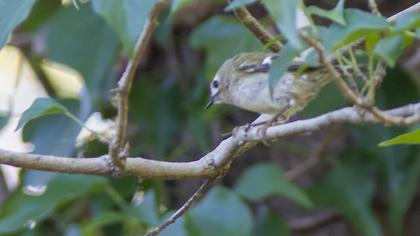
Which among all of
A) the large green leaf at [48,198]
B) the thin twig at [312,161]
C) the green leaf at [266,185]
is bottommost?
the thin twig at [312,161]

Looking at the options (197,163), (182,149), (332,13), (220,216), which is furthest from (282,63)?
(182,149)

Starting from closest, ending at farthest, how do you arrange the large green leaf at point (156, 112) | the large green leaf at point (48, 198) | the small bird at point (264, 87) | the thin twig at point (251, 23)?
the thin twig at point (251, 23) → the small bird at point (264, 87) → the large green leaf at point (48, 198) → the large green leaf at point (156, 112)

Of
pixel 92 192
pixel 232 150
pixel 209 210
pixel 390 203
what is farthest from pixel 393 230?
pixel 232 150

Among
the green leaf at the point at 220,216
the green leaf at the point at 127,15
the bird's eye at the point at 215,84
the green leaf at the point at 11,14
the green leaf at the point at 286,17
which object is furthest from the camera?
the green leaf at the point at 220,216

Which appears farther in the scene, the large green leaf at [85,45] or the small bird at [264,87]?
the large green leaf at [85,45]

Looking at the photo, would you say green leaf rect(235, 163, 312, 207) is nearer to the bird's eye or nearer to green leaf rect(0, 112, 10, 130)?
the bird's eye

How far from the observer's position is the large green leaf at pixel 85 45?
3035 millimetres

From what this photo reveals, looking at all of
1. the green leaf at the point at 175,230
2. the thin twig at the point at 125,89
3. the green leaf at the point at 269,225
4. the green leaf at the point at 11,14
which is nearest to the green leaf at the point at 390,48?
the thin twig at the point at 125,89

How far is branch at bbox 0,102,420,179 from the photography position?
1.36m

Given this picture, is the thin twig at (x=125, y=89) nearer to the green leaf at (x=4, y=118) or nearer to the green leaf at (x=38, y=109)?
the green leaf at (x=38, y=109)

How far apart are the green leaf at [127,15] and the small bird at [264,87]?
41 centimetres

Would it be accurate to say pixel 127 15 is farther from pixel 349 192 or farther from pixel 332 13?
pixel 349 192

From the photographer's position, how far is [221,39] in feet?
9.91

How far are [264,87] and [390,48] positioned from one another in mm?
899
